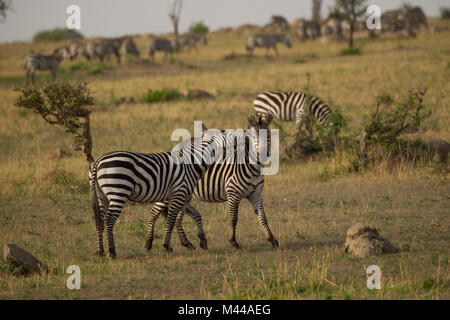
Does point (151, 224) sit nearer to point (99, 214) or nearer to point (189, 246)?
point (189, 246)

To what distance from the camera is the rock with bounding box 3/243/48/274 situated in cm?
716

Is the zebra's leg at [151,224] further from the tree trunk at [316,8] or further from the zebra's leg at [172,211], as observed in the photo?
the tree trunk at [316,8]

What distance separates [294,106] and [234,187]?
8035 millimetres

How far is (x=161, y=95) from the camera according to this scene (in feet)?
74.9

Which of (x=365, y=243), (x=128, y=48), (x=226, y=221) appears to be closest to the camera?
(x=365, y=243)

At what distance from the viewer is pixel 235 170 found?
27.3ft

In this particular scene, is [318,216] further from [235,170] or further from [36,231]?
[36,231]

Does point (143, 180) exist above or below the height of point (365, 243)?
above

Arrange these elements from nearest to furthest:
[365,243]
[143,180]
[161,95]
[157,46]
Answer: [365,243] < [143,180] < [161,95] < [157,46]

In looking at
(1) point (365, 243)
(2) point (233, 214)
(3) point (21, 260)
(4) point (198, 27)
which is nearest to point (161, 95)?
(2) point (233, 214)

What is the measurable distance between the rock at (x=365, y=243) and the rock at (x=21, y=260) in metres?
3.86

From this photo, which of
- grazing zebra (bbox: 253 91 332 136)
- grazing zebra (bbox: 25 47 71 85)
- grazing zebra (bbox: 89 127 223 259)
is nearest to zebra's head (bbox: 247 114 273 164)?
grazing zebra (bbox: 89 127 223 259)

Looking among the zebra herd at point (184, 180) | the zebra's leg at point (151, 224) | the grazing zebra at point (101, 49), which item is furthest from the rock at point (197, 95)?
the grazing zebra at point (101, 49)
